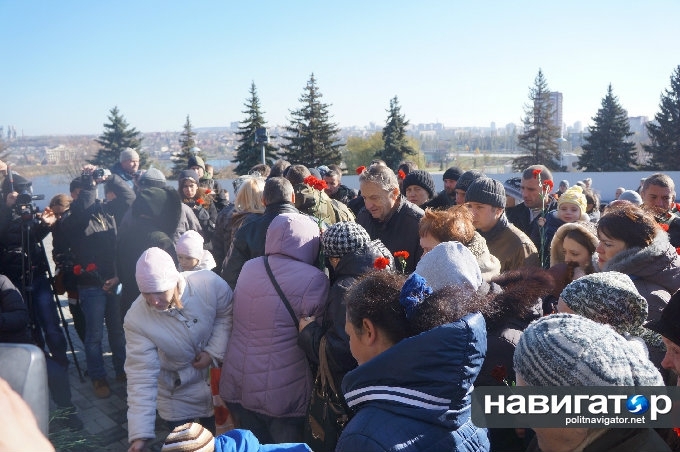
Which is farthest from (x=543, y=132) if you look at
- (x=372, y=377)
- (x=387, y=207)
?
(x=372, y=377)

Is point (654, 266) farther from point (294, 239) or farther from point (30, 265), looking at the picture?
point (30, 265)

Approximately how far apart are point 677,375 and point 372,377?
4.50 ft

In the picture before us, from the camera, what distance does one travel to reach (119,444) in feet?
13.3

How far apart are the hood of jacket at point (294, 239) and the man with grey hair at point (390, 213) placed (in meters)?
1.30

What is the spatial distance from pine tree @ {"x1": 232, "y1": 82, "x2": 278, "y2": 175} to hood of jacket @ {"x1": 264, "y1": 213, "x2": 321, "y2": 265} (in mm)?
33123

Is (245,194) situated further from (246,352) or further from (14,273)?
(14,273)

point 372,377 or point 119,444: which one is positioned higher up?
point 372,377

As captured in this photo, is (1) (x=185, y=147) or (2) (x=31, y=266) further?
(1) (x=185, y=147)

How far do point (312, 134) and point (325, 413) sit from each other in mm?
36764

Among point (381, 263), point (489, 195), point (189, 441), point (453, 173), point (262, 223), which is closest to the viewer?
point (189, 441)

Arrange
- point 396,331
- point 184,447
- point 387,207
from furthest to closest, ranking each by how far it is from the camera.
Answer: point 387,207 < point 396,331 < point 184,447

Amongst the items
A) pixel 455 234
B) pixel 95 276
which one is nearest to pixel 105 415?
pixel 95 276

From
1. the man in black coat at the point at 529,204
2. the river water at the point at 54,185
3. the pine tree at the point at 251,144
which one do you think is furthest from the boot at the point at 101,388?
the pine tree at the point at 251,144

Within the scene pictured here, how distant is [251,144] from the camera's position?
36469mm
